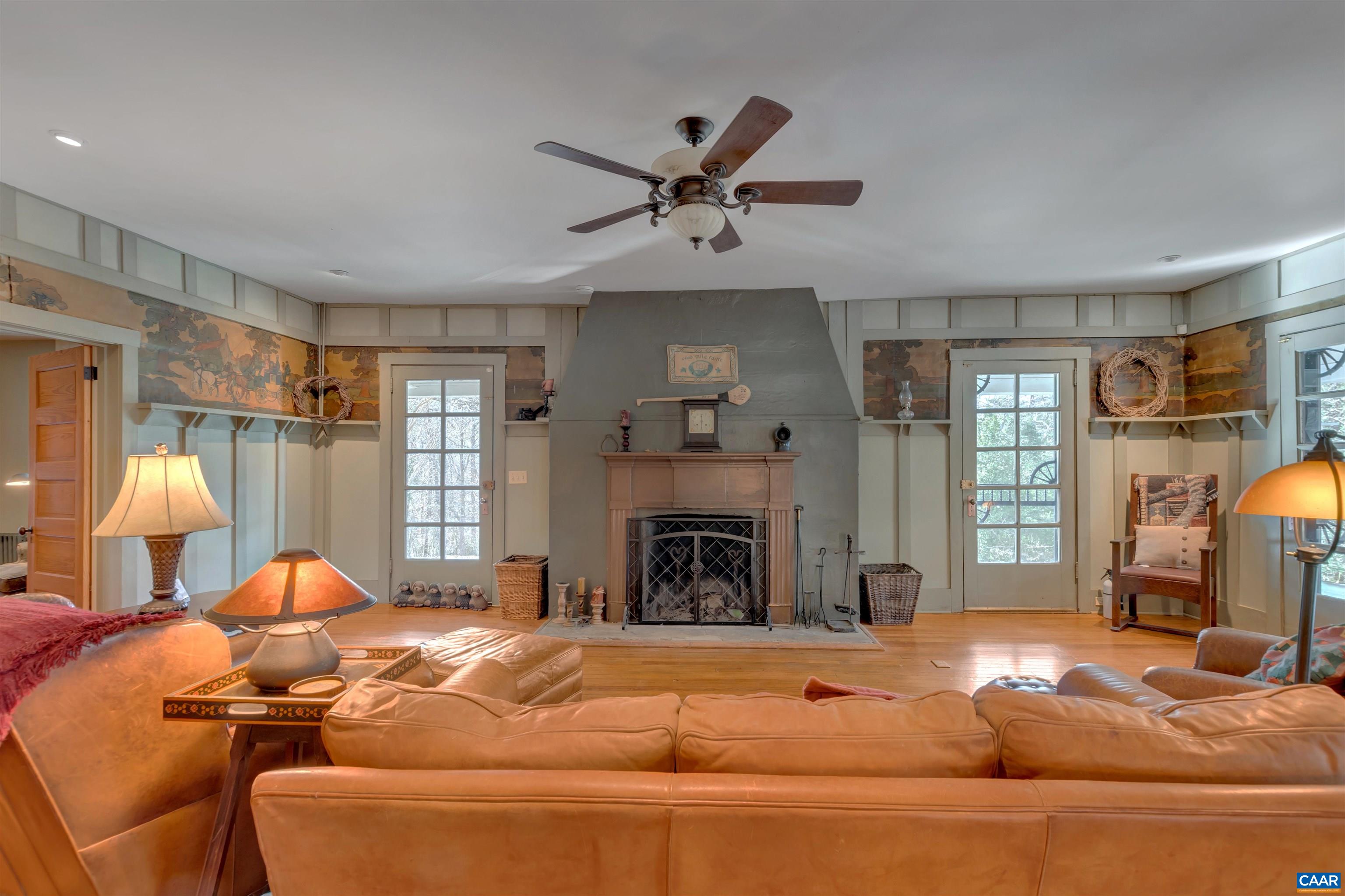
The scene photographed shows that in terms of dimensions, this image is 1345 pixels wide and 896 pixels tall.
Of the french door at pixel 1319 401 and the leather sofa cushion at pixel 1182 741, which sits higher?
the french door at pixel 1319 401

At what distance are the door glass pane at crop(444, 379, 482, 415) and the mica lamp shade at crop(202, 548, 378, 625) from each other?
379 centimetres

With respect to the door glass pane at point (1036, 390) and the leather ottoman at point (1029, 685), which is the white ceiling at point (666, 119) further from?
the leather ottoman at point (1029, 685)

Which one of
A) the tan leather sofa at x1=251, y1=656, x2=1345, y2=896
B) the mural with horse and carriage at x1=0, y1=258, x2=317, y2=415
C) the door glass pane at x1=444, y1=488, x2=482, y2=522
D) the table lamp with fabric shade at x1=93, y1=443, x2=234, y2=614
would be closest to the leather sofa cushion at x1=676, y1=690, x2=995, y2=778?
the tan leather sofa at x1=251, y1=656, x2=1345, y2=896

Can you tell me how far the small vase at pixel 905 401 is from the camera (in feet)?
16.7

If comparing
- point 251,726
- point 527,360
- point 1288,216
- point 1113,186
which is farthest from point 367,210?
point 1288,216

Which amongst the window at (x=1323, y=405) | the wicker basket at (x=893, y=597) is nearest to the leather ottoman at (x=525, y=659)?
the wicker basket at (x=893, y=597)

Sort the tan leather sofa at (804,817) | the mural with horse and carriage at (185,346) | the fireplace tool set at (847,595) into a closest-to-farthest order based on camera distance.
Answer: the tan leather sofa at (804,817) → the mural with horse and carriage at (185,346) → the fireplace tool set at (847,595)

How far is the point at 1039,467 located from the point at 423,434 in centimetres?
527

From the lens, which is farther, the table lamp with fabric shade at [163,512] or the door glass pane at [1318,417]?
the door glass pane at [1318,417]

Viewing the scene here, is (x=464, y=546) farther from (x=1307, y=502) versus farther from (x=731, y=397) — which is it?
(x=1307, y=502)

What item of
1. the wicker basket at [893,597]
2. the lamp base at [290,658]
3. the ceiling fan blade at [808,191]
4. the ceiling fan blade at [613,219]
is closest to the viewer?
the lamp base at [290,658]

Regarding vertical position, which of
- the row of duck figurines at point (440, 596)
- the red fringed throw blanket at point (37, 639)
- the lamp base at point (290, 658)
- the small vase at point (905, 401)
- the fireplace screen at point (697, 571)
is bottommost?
the row of duck figurines at point (440, 596)

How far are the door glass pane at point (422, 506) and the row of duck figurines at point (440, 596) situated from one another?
0.56 metres

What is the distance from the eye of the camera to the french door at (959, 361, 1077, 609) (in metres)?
5.12
